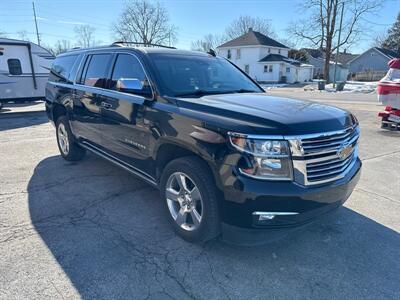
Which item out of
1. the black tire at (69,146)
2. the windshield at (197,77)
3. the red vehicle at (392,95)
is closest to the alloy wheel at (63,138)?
the black tire at (69,146)

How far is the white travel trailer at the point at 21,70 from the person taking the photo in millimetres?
13500

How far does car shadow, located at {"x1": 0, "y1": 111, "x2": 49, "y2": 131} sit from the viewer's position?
10.5 m

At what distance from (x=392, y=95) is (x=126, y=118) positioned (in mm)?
8712

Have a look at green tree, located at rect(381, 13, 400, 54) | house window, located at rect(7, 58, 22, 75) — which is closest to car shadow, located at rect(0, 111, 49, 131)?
house window, located at rect(7, 58, 22, 75)

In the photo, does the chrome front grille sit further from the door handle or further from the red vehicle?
the red vehicle

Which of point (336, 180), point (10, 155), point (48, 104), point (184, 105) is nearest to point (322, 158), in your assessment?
point (336, 180)

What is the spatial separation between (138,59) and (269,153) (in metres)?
2.15

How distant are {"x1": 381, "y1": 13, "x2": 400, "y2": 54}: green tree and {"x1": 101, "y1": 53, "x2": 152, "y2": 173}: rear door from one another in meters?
74.6

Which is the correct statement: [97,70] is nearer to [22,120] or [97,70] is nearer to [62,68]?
[62,68]

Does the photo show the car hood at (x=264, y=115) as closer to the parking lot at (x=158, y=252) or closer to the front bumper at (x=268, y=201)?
the front bumper at (x=268, y=201)

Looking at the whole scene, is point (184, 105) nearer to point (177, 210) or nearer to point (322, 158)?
point (177, 210)

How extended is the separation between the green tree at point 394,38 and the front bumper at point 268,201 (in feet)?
246

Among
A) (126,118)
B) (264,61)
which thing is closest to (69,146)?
(126,118)

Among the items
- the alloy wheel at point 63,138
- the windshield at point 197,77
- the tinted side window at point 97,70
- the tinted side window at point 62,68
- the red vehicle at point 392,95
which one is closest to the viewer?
the windshield at point 197,77
